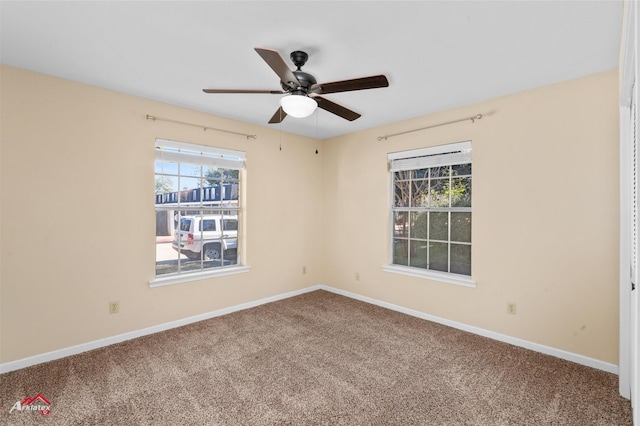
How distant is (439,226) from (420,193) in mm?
505

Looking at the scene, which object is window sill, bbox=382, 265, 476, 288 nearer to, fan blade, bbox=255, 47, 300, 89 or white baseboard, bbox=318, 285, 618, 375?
white baseboard, bbox=318, 285, 618, 375

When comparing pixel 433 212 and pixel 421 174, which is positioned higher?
pixel 421 174

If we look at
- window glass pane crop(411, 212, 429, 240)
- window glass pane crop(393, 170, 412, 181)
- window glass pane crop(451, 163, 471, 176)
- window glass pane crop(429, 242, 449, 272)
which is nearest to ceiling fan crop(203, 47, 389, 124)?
window glass pane crop(451, 163, 471, 176)

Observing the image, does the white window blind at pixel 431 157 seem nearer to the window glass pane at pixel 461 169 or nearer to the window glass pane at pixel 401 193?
the window glass pane at pixel 461 169

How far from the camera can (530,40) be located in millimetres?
2105

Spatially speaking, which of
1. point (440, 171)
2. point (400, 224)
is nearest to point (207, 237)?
point (400, 224)

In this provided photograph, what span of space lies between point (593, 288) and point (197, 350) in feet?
12.0

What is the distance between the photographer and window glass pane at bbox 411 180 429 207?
12.7 ft

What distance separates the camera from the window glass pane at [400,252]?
13.5 feet

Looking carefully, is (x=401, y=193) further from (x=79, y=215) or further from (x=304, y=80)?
→ (x=79, y=215)

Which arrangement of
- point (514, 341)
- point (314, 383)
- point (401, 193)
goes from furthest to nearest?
point (401, 193) → point (514, 341) → point (314, 383)

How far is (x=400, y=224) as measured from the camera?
13.7 feet

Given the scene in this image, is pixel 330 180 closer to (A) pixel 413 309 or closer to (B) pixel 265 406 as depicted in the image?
(A) pixel 413 309

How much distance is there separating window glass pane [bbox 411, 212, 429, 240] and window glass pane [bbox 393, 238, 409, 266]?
0.62 feet
